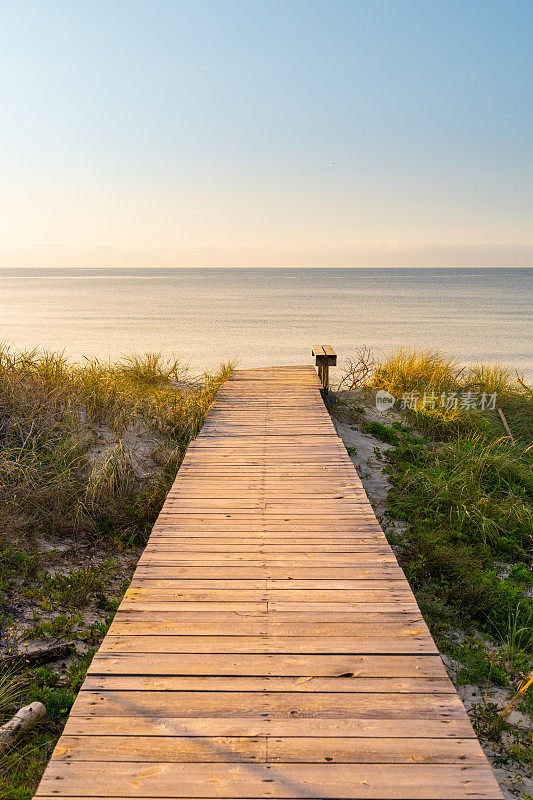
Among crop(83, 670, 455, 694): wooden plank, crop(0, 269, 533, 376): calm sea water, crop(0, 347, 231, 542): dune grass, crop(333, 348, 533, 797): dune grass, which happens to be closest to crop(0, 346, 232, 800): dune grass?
crop(0, 347, 231, 542): dune grass

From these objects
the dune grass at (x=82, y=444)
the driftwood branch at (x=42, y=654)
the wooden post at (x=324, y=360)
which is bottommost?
the driftwood branch at (x=42, y=654)

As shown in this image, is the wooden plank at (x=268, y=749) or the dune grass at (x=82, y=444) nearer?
the wooden plank at (x=268, y=749)

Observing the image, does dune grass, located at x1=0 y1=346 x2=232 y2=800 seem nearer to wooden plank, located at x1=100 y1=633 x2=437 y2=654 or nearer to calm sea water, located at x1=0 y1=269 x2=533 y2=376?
wooden plank, located at x1=100 y1=633 x2=437 y2=654

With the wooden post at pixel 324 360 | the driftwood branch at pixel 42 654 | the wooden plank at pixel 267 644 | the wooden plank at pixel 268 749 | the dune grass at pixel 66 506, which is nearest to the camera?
the wooden plank at pixel 268 749

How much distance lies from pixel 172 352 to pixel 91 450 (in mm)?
16269

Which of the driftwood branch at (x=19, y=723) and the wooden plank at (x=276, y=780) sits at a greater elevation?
the wooden plank at (x=276, y=780)

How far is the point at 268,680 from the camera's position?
2.36 meters

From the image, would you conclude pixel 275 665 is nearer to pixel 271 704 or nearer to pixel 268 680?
pixel 268 680

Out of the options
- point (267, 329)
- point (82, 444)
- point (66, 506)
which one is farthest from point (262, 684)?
point (267, 329)

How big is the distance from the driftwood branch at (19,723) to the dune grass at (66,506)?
5 centimetres

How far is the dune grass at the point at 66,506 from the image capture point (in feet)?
10.6

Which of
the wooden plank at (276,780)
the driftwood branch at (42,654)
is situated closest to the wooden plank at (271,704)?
the wooden plank at (276,780)

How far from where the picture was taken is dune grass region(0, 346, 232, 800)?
322cm

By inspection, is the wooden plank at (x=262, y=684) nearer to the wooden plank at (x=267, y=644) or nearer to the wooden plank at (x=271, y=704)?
the wooden plank at (x=271, y=704)
